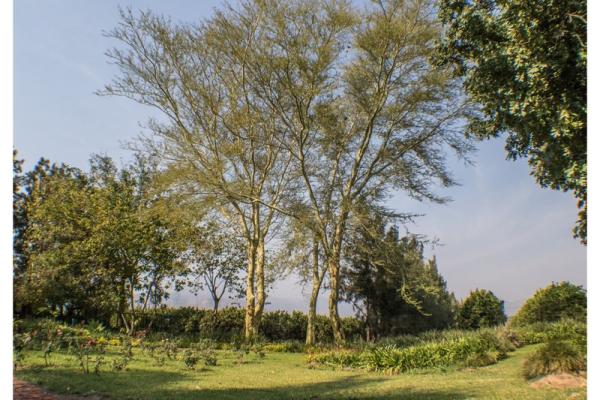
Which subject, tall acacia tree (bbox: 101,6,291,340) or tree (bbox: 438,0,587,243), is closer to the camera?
tree (bbox: 438,0,587,243)

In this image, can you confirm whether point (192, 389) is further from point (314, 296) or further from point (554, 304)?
point (554, 304)

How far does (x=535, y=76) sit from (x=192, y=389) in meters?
8.40

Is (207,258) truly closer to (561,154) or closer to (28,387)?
(28,387)

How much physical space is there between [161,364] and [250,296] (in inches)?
288

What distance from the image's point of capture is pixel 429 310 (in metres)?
21.9

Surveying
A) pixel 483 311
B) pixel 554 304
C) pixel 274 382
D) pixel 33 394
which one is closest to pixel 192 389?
pixel 274 382

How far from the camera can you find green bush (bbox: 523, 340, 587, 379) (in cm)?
804

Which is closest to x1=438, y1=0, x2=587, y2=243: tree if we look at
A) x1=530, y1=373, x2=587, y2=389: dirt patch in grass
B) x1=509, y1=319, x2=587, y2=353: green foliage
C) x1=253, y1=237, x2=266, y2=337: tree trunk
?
x1=530, y1=373, x2=587, y2=389: dirt patch in grass

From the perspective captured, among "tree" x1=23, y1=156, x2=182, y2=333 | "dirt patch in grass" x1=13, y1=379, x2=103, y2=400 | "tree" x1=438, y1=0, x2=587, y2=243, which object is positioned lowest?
"dirt patch in grass" x1=13, y1=379, x2=103, y2=400

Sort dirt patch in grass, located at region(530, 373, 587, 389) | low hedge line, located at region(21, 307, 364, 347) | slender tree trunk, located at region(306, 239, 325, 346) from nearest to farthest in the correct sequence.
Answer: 1. dirt patch in grass, located at region(530, 373, 587, 389)
2. slender tree trunk, located at region(306, 239, 325, 346)
3. low hedge line, located at region(21, 307, 364, 347)

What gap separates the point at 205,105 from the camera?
17641mm

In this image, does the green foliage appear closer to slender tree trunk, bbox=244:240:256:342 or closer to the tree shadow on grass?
the tree shadow on grass

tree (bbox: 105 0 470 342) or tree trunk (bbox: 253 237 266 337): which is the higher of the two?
tree (bbox: 105 0 470 342)
